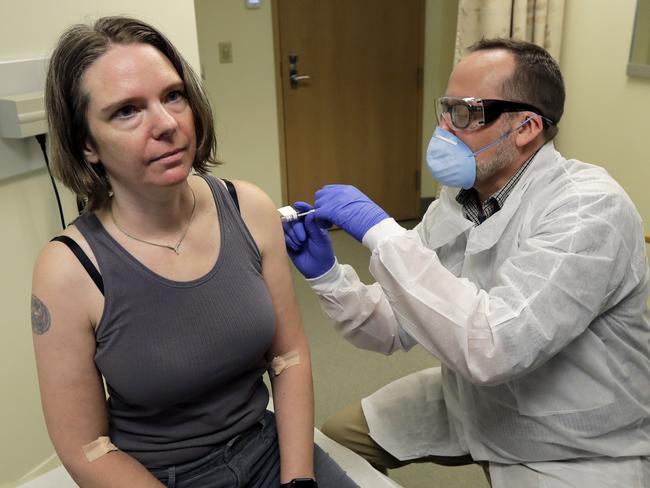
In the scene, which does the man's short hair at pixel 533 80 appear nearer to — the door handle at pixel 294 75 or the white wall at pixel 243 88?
the white wall at pixel 243 88

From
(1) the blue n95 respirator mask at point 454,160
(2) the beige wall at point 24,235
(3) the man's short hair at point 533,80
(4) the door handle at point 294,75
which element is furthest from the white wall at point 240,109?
(3) the man's short hair at point 533,80

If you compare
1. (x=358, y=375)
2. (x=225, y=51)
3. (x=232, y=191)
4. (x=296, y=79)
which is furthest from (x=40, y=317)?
(x=296, y=79)

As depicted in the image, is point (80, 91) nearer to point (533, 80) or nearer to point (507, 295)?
point (507, 295)

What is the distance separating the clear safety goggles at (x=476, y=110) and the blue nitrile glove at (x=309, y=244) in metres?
0.38

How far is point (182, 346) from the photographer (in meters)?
0.95

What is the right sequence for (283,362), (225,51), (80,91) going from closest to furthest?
(80,91) → (283,362) → (225,51)

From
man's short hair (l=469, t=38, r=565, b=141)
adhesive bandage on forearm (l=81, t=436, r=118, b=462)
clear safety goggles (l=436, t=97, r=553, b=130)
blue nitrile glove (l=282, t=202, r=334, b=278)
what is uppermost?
man's short hair (l=469, t=38, r=565, b=141)

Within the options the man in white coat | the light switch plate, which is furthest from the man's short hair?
the light switch plate

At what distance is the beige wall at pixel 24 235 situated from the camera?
1.30m

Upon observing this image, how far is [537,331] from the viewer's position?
1.01 meters

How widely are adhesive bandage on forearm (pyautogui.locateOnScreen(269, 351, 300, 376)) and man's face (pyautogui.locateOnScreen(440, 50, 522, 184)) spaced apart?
0.58 metres

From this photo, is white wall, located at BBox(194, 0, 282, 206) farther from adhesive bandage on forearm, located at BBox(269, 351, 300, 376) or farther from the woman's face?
the woman's face

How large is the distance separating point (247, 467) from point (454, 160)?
30.7 inches

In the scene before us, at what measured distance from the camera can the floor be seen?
1914 mm
